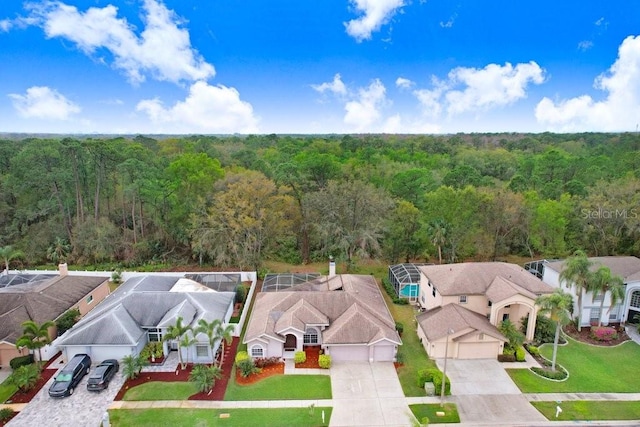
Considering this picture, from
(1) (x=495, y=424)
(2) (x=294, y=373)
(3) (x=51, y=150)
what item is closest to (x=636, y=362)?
(1) (x=495, y=424)

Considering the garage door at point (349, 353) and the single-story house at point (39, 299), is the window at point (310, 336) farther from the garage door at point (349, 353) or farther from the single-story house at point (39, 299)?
the single-story house at point (39, 299)

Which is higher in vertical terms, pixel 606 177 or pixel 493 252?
pixel 606 177

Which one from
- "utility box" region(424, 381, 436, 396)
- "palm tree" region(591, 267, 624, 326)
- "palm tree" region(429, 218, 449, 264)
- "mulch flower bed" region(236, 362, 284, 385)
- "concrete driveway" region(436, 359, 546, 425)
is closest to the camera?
"concrete driveway" region(436, 359, 546, 425)

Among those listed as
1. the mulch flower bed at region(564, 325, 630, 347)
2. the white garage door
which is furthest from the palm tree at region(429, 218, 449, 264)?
the white garage door

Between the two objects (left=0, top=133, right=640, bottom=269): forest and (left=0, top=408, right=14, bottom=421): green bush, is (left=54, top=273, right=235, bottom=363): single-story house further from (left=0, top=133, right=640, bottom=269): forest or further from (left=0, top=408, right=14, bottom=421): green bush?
(left=0, top=133, right=640, bottom=269): forest

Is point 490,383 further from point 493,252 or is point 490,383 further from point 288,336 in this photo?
point 493,252

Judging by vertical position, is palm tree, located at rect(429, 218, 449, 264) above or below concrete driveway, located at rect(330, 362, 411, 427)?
above
